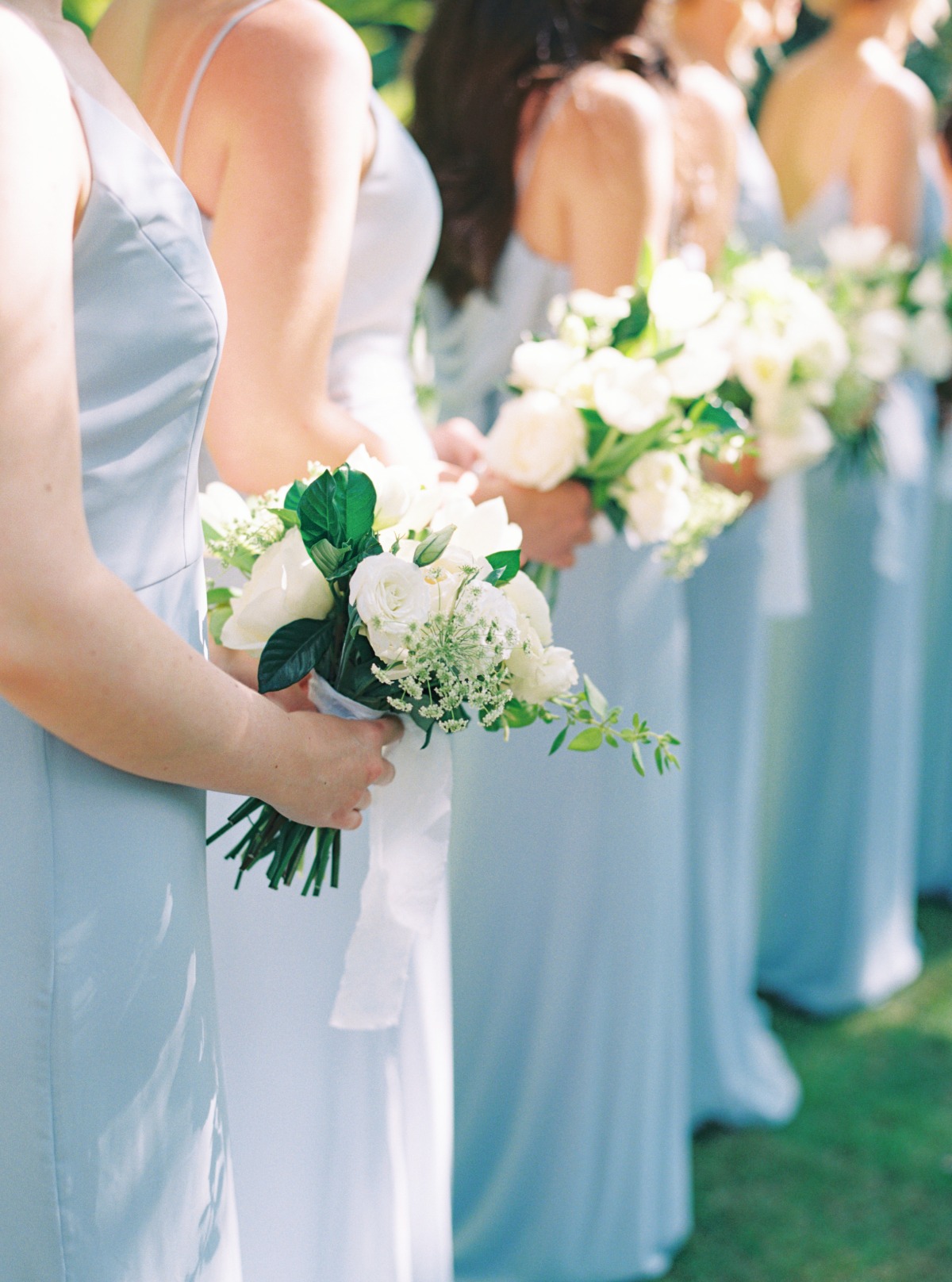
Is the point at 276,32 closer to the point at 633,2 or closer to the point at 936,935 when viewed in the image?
the point at 633,2

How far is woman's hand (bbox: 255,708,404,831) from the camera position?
55.1 inches

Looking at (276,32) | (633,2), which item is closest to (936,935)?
(633,2)

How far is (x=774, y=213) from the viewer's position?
373 cm

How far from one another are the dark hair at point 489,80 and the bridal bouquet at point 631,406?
0.53 metres

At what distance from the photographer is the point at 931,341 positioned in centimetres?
386

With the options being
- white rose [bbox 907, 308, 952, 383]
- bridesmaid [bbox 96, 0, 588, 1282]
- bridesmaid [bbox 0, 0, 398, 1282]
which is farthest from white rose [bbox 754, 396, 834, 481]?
bridesmaid [bbox 0, 0, 398, 1282]

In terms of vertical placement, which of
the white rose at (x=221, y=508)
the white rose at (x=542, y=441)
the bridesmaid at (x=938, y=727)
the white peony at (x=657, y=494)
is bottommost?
the bridesmaid at (x=938, y=727)

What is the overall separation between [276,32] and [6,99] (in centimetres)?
78

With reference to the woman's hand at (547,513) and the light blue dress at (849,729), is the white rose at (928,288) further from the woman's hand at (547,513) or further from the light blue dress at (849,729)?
the woman's hand at (547,513)

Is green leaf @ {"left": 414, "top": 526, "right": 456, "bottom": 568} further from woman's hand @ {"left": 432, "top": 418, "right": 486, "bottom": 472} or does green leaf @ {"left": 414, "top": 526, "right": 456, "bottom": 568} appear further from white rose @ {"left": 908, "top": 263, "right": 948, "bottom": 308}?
white rose @ {"left": 908, "top": 263, "right": 948, "bottom": 308}

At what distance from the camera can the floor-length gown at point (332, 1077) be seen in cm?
185

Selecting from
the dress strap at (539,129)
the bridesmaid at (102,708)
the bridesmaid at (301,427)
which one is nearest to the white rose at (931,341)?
the dress strap at (539,129)

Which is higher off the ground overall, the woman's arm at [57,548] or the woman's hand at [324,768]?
the woman's arm at [57,548]

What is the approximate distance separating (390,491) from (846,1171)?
2.53 m
